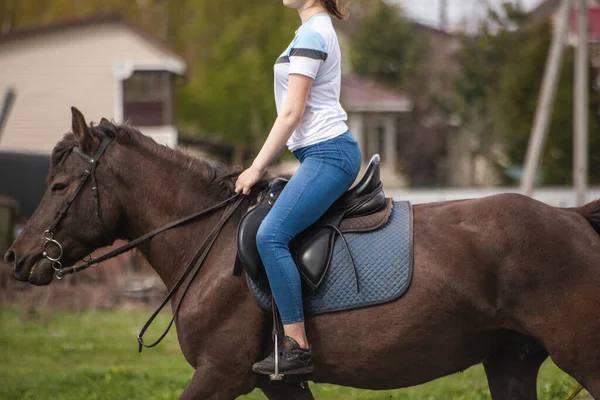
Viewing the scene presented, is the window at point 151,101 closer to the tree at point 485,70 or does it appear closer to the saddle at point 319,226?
the tree at point 485,70

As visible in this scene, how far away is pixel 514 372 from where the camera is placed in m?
5.38

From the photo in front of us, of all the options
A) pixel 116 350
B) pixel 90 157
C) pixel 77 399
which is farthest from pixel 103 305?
pixel 90 157

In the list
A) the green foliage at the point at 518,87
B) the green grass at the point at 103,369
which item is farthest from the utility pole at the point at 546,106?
the green grass at the point at 103,369

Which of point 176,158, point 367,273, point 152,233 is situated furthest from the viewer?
point 176,158

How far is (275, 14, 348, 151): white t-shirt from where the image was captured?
16.2 ft

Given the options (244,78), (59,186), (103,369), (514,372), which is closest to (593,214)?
(514,372)

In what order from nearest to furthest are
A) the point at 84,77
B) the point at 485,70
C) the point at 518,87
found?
the point at 518,87 → the point at 485,70 → the point at 84,77

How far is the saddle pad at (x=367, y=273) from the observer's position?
4.94 metres

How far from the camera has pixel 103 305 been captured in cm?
1717

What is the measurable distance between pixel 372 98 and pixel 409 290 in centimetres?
4296

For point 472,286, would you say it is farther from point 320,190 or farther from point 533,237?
point 320,190

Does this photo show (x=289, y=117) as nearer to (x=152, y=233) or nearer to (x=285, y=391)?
(x=152, y=233)

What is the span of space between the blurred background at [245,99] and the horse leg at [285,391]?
573 cm

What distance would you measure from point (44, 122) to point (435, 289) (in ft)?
129
